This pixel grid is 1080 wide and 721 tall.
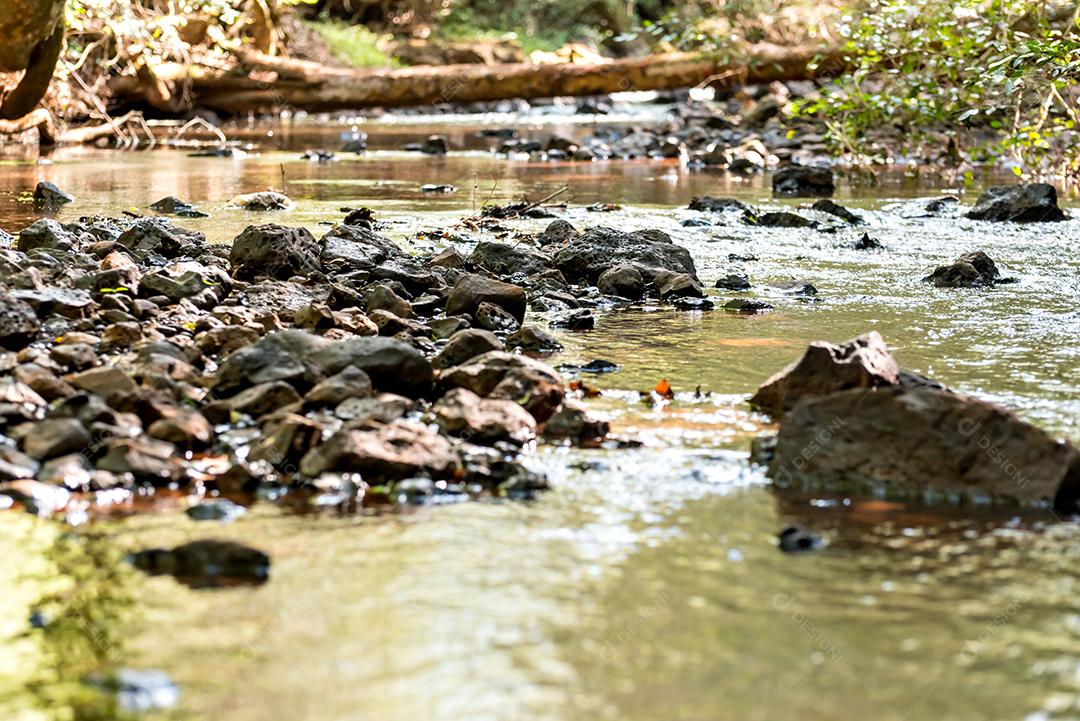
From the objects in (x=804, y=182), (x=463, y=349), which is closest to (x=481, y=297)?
(x=463, y=349)

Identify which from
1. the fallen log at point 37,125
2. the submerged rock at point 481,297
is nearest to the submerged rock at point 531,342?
the submerged rock at point 481,297

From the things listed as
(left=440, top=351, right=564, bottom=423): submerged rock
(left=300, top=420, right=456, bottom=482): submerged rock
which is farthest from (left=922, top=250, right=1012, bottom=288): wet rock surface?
(left=300, top=420, right=456, bottom=482): submerged rock

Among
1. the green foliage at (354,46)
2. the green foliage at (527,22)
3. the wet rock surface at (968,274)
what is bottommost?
the wet rock surface at (968,274)

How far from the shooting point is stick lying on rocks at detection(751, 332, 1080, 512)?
10.6 ft

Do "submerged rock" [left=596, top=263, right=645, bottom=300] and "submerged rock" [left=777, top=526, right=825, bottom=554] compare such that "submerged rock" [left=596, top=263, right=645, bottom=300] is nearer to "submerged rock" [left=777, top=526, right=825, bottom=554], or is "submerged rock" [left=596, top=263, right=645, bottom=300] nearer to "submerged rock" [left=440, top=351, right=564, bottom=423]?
"submerged rock" [left=440, top=351, right=564, bottom=423]

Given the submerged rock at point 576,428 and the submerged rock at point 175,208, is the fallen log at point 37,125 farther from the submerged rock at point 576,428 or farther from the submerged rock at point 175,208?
the submerged rock at point 576,428

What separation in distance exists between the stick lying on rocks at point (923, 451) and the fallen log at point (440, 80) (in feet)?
45.3

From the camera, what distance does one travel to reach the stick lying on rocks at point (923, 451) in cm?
323

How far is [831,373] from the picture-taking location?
3.90 m

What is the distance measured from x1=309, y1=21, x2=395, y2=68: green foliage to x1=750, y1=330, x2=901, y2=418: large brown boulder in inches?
850

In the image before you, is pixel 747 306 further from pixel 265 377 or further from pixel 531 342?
pixel 265 377

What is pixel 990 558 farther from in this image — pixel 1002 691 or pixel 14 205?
pixel 14 205

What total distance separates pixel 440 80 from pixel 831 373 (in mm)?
15148

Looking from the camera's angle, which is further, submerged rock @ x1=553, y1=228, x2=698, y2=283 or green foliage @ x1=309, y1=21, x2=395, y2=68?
green foliage @ x1=309, y1=21, x2=395, y2=68
